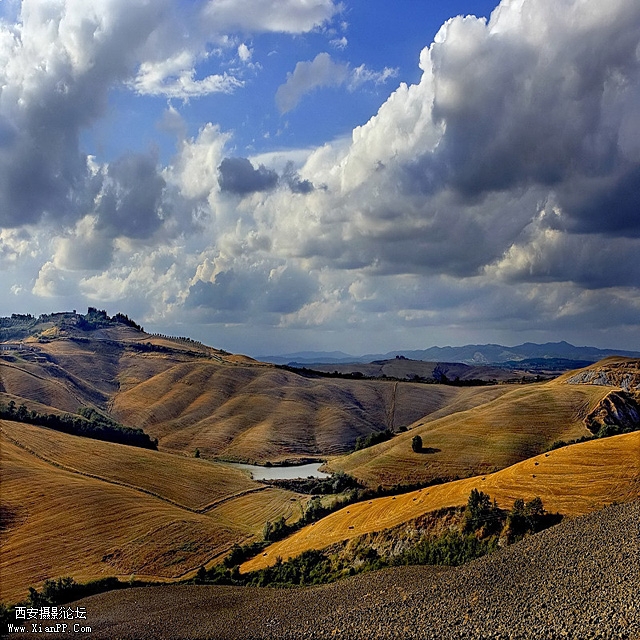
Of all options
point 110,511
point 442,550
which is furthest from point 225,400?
point 442,550

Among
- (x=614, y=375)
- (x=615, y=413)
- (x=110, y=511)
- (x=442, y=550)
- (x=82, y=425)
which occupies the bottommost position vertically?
(x=110, y=511)

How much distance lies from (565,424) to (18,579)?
7311 cm

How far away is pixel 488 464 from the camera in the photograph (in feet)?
252

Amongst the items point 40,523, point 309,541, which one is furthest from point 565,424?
point 40,523

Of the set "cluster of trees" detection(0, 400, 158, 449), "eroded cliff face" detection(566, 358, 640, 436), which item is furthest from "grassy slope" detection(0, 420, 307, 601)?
"eroded cliff face" detection(566, 358, 640, 436)

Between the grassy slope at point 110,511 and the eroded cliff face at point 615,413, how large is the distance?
45.9 metres

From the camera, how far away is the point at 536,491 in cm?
4144

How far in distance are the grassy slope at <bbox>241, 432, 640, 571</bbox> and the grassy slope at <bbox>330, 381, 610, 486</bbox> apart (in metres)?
27.1

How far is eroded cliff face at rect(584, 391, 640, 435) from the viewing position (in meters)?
87.2

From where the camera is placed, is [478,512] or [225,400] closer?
[478,512]

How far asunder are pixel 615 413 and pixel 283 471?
5351 cm

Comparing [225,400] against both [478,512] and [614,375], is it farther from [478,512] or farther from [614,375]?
[478,512]

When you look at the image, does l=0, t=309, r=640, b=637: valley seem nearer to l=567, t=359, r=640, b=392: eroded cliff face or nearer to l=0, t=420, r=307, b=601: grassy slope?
l=0, t=420, r=307, b=601: grassy slope

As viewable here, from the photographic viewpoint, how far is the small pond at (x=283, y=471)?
96.0 meters
